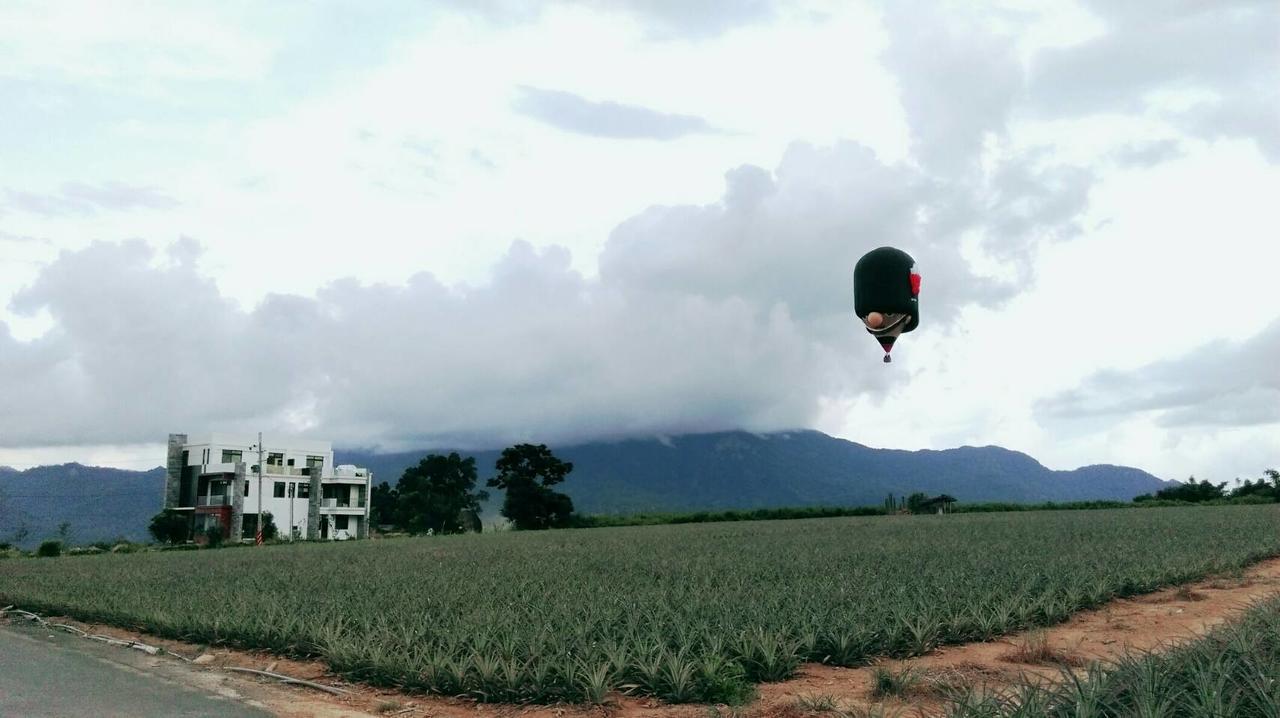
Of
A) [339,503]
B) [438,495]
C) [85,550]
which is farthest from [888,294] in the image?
[438,495]

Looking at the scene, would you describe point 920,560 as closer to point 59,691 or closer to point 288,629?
point 288,629

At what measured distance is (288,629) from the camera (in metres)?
14.9

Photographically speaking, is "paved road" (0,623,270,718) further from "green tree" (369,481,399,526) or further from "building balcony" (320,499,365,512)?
"green tree" (369,481,399,526)

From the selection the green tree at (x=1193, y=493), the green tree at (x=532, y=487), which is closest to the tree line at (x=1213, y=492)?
the green tree at (x=1193, y=493)

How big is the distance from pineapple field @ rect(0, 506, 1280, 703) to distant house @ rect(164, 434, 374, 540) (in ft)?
170

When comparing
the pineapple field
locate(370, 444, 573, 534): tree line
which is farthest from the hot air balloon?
locate(370, 444, 573, 534): tree line

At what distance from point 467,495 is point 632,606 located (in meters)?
96.8

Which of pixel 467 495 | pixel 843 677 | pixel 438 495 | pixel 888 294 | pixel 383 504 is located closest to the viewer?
pixel 843 677

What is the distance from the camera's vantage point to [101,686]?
1253 cm

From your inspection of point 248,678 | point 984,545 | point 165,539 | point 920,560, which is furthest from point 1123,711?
point 165,539

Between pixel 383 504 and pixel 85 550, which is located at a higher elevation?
pixel 383 504

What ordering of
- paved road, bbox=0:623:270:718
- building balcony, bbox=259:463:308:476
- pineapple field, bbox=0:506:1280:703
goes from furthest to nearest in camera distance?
building balcony, bbox=259:463:308:476 → pineapple field, bbox=0:506:1280:703 → paved road, bbox=0:623:270:718

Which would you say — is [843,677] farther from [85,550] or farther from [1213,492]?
[1213,492]

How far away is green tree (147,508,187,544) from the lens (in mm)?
79938
